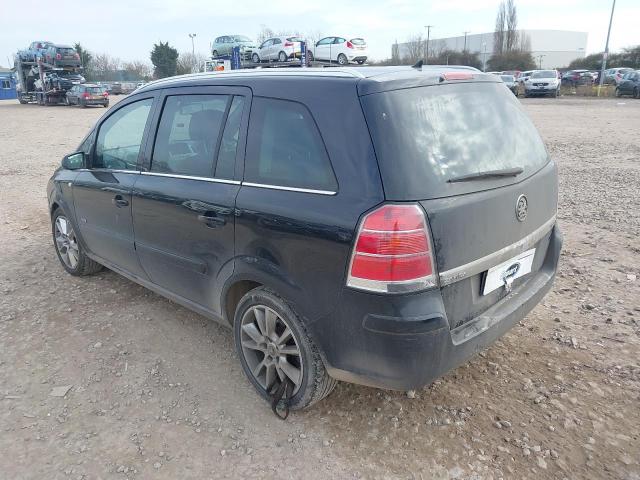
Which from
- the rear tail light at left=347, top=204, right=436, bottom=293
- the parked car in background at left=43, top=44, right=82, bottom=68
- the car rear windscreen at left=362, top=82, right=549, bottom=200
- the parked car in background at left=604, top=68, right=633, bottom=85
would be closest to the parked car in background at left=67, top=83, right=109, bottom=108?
the parked car in background at left=43, top=44, right=82, bottom=68

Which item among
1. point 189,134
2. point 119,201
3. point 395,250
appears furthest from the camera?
point 119,201

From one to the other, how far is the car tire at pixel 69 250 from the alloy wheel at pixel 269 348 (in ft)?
7.80

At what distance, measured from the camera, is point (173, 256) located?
10.9 ft

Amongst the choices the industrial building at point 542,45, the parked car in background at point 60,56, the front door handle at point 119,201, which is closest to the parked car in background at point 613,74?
the industrial building at point 542,45

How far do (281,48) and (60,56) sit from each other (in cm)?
2390

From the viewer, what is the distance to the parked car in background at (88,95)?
33719mm

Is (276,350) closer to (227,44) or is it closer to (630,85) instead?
(227,44)

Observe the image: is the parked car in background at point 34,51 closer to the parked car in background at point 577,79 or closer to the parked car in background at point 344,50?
the parked car in background at point 344,50

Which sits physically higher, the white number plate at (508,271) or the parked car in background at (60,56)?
the parked car in background at (60,56)

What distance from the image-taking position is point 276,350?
2.82 m

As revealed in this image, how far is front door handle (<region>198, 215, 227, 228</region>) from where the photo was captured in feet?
9.39

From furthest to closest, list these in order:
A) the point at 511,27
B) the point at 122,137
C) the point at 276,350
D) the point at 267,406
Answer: the point at 511,27 → the point at 122,137 → the point at 267,406 → the point at 276,350

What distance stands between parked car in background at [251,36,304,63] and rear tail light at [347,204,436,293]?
2101 centimetres

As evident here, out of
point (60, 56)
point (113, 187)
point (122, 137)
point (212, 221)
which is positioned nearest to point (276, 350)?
point (212, 221)
